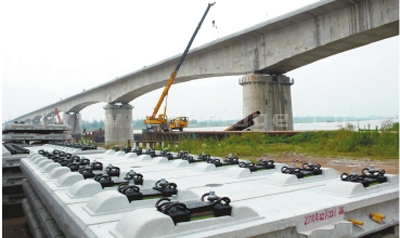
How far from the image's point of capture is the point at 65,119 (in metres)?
66.9

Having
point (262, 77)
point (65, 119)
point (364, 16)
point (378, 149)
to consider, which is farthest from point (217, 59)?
point (65, 119)

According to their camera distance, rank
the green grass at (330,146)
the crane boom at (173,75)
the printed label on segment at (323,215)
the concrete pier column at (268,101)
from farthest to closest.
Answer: the crane boom at (173,75) < the concrete pier column at (268,101) < the green grass at (330,146) < the printed label on segment at (323,215)

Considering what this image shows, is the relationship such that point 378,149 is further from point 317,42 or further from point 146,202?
point 146,202

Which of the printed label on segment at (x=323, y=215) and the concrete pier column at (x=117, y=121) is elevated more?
the concrete pier column at (x=117, y=121)

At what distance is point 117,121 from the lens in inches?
1795

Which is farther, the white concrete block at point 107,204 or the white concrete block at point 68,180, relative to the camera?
the white concrete block at point 68,180

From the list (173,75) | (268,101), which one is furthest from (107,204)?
(173,75)

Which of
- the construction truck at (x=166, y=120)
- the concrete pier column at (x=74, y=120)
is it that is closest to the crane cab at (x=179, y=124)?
the construction truck at (x=166, y=120)

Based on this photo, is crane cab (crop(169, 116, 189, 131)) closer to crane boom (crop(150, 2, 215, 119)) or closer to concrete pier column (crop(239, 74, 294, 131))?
crane boom (crop(150, 2, 215, 119))

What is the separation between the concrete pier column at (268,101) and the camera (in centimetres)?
2294

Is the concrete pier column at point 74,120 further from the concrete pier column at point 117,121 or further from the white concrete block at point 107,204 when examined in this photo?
the white concrete block at point 107,204

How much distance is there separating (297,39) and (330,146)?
860cm

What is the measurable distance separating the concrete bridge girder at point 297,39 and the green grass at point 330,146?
576cm

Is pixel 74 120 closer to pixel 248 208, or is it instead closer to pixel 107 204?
pixel 107 204
